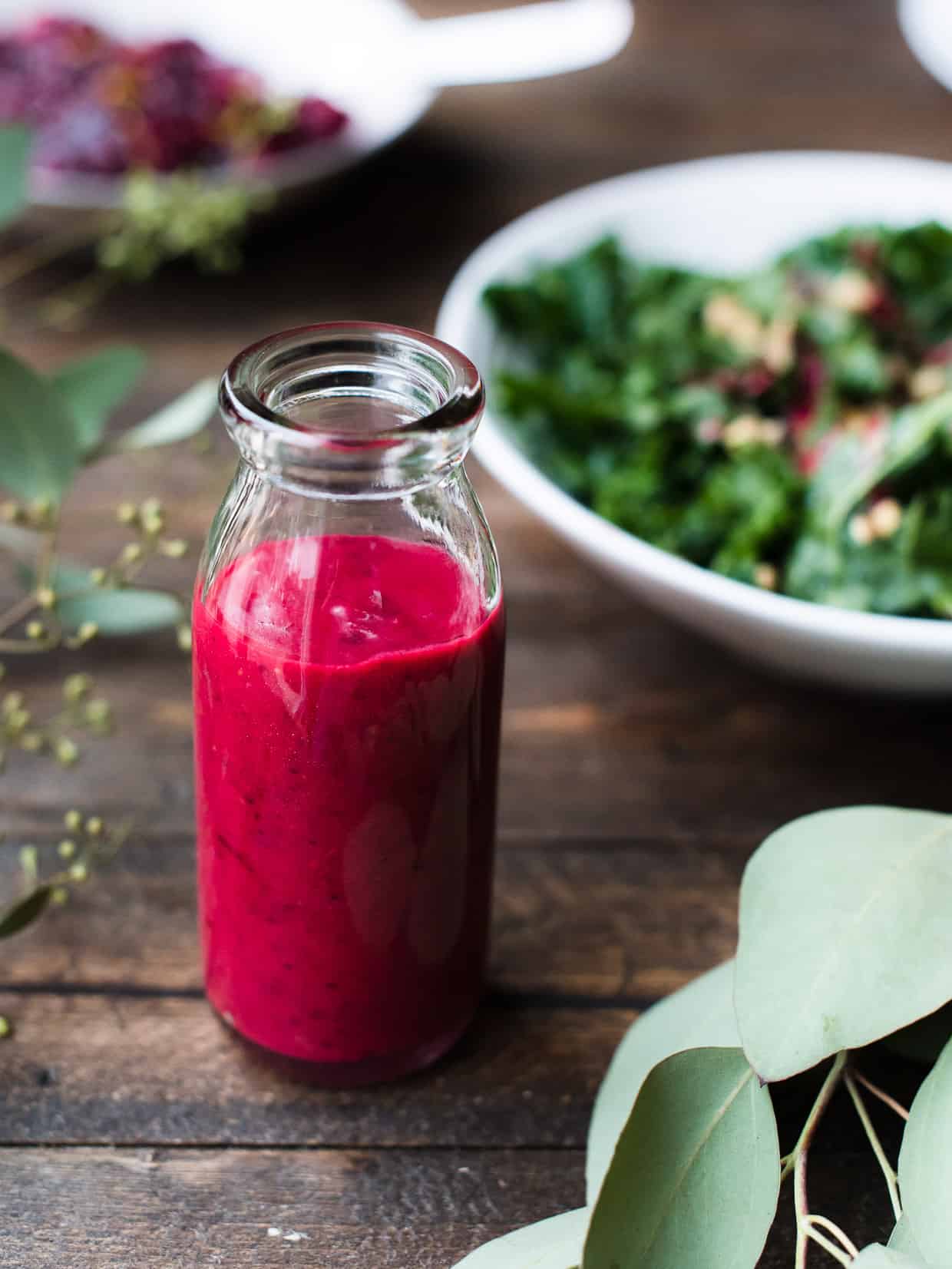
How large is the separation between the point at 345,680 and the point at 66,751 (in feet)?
1.17

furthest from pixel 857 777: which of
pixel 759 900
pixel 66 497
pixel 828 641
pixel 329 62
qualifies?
pixel 329 62

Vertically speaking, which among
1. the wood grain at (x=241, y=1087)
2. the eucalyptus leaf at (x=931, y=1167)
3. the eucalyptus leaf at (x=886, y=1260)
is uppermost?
the eucalyptus leaf at (x=931, y=1167)

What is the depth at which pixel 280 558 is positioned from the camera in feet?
2.32

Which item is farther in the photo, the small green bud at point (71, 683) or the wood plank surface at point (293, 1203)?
the small green bud at point (71, 683)

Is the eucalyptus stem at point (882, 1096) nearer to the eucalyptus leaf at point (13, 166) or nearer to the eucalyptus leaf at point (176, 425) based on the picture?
the eucalyptus leaf at point (176, 425)

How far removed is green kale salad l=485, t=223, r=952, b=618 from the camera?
108 centimetres

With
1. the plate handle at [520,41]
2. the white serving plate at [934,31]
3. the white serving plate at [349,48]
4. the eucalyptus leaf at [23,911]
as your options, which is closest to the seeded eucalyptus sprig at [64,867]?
the eucalyptus leaf at [23,911]

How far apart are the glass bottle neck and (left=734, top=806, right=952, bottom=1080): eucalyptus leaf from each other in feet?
0.94

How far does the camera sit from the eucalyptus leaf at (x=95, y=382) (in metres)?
1.08

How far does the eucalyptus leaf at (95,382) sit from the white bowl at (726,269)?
274 millimetres

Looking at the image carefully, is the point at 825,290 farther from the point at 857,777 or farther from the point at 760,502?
the point at 857,777

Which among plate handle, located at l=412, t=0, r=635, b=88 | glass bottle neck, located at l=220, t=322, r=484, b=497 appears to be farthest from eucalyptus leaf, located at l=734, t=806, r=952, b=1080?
plate handle, located at l=412, t=0, r=635, b=88

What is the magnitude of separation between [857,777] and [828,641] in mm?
179

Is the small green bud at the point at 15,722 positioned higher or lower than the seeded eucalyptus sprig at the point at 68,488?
lower
